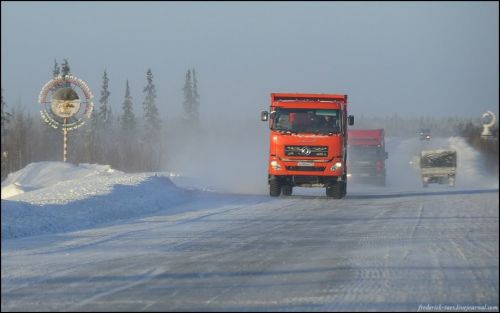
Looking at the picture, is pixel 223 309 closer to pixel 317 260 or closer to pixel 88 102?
pixel 317 260

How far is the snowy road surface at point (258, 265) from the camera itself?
Result: 8805 mm

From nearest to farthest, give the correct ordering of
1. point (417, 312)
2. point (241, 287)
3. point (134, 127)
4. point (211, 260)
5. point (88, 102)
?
point (417, 312)
point (241, 287)
point (211, 260)
point (88, 102)
point (134, 127)

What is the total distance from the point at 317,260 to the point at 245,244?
2.40 m

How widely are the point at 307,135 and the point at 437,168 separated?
17238 mm

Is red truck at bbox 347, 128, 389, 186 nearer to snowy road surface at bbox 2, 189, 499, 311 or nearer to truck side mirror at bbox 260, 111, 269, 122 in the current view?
truck side mirror at bbox 260, 111, 269, 122

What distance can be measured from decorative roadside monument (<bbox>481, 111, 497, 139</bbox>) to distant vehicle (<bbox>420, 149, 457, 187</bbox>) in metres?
20.4

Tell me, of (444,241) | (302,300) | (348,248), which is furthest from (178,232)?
(302,300)

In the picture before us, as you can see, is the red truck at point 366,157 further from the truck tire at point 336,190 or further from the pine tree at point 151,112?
the pine tree at point 151,112

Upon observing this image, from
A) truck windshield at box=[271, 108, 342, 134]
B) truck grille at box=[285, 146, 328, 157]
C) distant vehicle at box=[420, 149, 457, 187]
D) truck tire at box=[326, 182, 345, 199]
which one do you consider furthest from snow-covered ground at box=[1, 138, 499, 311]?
distant vehicle at box=[420, 149, 457, 187]

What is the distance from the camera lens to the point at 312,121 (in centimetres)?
2728

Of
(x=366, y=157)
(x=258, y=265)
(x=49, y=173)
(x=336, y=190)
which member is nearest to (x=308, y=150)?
(x=336, y=190)

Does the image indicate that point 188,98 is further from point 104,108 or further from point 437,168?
point 437,168

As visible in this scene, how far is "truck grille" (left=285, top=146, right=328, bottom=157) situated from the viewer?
89.6 ft

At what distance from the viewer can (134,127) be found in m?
105
